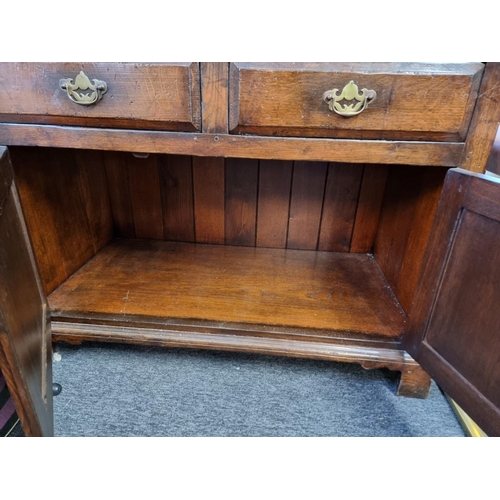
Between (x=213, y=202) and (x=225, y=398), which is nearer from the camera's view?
(x=225, y=398)

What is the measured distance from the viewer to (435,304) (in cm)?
54

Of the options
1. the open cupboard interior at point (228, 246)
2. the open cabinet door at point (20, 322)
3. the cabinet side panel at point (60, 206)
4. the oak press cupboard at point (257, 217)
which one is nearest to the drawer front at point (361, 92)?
the oak press cupboard at point (257, 217)

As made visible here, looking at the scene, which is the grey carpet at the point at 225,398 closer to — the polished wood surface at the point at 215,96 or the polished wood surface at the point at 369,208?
the polished wood surface at the point at 369,208

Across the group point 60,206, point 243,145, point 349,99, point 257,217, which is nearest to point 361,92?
point 349,99

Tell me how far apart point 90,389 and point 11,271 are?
15.2 inches

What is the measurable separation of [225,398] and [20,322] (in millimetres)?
429

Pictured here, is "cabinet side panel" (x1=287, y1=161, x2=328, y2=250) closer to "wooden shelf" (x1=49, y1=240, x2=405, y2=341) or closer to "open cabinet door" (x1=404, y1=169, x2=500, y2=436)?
"wooden shelf" (x1=49, y1=240, x2=405, y2=341)

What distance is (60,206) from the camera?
798mm

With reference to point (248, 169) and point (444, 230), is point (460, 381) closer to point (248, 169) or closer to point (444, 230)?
point (444, 230)

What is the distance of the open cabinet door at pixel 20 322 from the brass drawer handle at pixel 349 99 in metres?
0.48

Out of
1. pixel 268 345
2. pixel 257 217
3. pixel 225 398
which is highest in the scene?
pixel 257 217

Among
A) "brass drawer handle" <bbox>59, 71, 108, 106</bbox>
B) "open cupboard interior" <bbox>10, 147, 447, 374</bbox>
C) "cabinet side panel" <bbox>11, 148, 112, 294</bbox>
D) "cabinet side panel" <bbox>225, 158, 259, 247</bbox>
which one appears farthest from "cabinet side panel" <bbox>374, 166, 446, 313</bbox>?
"cabinet side panel" <bbox>11, 148, 112, 294</bbox>

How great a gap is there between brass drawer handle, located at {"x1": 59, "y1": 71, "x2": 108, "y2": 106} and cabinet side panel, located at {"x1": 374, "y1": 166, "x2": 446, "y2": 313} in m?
0.60

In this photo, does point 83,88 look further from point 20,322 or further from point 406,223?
point 406,223
